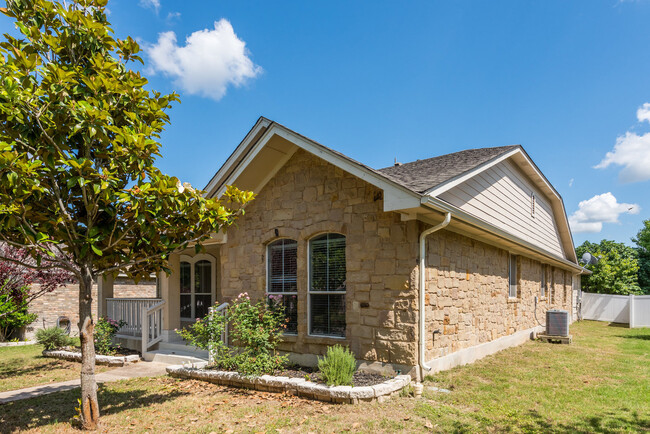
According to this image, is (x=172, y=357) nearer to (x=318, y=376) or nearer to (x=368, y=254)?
(x=318, y=376)

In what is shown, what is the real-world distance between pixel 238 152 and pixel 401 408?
18.1ft

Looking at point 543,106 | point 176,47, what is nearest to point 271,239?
point 176,47

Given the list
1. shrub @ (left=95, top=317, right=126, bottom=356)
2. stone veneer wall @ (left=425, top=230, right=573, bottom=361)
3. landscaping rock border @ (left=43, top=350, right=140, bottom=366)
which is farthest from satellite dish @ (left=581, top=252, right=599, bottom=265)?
shrub @ (left=95, top=317, right=126, bottom=356)

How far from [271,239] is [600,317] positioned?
21.0m

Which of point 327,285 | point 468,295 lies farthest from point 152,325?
point 468,295

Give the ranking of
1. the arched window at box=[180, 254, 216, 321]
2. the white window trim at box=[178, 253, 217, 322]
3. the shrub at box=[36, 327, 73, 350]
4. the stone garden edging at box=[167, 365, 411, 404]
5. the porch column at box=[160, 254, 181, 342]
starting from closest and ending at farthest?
1. the stone garden edging at box=[167, 365, 411, 404]
2. the porch column at box=[160, 254, 181, 342]
3. the shrub at box=[36, 327, 73, 350]
4. the white window trim at box=[178, 253, 217, 322]
5. the arched window at box=[180, 254, 216, 321]

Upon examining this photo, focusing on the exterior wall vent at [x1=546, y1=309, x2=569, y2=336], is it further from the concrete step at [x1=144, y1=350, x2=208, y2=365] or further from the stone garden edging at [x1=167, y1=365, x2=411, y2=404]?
the concrete step at [x1=144, y1=350, x2=208, y2=365]

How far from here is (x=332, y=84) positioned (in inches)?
451

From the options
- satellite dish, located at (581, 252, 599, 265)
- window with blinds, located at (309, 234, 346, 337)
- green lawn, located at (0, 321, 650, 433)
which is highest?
window with blinds, located at (309, 234, 346, 337)

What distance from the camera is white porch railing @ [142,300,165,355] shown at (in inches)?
381

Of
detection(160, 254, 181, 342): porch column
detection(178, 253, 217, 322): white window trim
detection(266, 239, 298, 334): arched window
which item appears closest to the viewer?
detection(266, 239, 298, 334): arched window

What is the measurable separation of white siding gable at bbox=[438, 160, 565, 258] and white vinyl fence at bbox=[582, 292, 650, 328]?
593cm

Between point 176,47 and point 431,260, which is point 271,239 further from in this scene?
point 176,47

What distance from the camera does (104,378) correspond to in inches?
308
